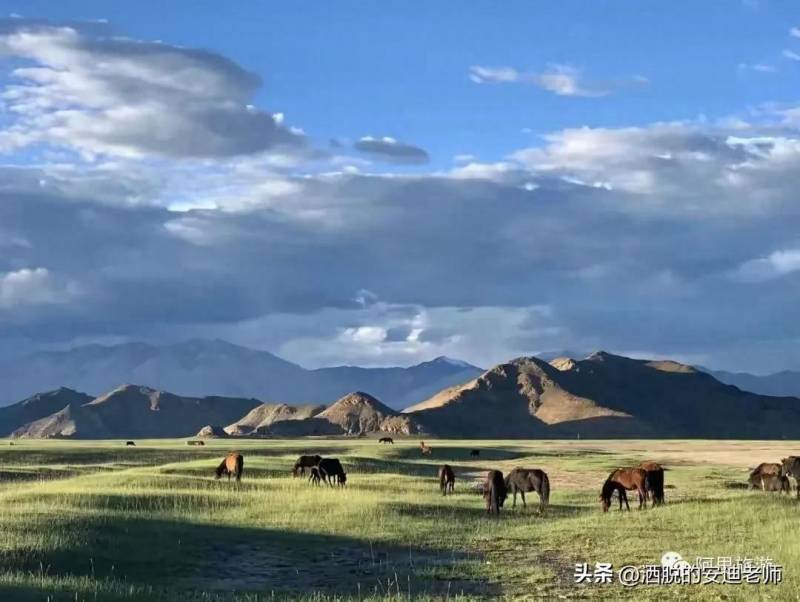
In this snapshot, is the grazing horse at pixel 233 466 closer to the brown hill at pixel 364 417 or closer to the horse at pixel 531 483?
the horse at pixel 531 483

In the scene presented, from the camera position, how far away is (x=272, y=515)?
29953 millimetres

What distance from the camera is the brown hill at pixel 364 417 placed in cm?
17238

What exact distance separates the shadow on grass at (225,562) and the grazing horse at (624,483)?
370 inches

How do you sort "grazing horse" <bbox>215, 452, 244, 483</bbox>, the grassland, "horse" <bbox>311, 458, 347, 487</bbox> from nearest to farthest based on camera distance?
the grassland < "horse" <bbox>311, 458, 347, 487</bbox> < "grazing horse" <bbox>215, 452, 244, 483</bbox>

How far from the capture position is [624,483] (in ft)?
105

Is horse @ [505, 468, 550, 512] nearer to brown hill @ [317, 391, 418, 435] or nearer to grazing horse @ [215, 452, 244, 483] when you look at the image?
grazing horse @ [215, 452, 244, 483]

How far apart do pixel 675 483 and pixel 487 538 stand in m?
25.7

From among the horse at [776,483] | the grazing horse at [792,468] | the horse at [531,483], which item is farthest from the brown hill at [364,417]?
the horse at [531,483]

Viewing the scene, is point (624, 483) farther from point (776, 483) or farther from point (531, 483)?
point (776, 483)

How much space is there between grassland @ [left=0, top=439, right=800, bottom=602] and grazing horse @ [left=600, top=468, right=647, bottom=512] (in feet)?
2.08

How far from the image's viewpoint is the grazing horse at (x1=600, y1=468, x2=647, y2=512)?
103ft

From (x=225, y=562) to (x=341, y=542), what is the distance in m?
3.76

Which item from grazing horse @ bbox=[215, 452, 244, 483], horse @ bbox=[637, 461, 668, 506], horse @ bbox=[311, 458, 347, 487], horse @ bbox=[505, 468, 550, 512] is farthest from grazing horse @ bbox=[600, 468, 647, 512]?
grazing horse @ bbox=[215, 452, 244, 483]

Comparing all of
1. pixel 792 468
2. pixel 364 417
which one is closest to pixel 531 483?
pixel 792 468
